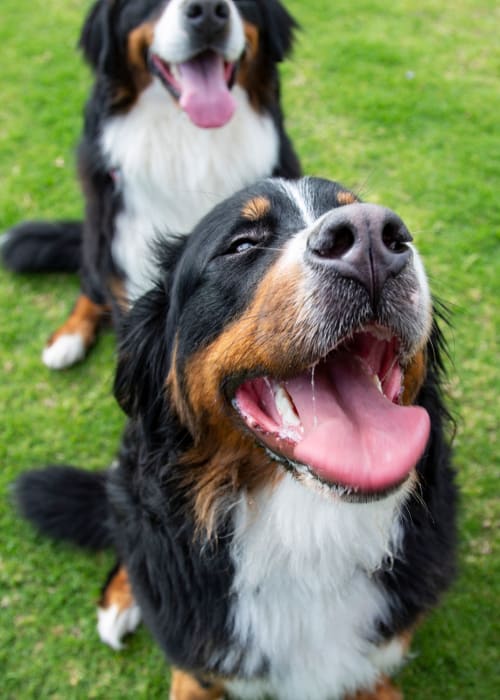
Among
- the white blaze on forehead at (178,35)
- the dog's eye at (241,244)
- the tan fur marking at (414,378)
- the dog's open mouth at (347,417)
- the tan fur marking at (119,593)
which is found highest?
the white blaze on forehead at (178,35)

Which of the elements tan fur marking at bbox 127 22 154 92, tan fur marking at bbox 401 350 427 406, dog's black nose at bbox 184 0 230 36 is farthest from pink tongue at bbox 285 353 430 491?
tan fur marking at bbox 127 22 154 92

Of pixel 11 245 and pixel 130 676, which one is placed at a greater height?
pixel 11 245

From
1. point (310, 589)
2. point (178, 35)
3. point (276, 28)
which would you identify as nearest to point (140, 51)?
point (178, 35)

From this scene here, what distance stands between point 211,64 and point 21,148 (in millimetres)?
2506

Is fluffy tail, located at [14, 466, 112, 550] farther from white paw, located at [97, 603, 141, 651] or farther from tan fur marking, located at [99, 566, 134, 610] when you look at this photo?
white paw, located at [97, 603, 141, 651]

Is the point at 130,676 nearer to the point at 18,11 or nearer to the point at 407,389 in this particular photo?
the point at 407,389

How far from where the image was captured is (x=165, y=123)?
2.92 metres

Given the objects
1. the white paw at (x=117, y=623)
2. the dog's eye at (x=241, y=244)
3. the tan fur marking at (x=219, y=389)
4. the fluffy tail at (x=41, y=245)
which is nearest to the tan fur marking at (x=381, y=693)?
the white paw at (x=117, y=623)

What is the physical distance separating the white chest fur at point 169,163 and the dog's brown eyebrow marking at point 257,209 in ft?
3.66

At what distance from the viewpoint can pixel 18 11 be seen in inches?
238

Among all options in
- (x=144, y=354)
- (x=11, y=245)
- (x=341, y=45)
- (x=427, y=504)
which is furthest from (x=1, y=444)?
(x=341, y=45)

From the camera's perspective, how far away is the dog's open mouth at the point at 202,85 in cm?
278

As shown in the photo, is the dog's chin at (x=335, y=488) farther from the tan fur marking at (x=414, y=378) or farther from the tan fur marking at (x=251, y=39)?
the tan fur marking at (x=251, y=39)

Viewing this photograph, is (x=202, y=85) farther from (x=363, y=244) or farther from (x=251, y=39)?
(x=363, y=244)
